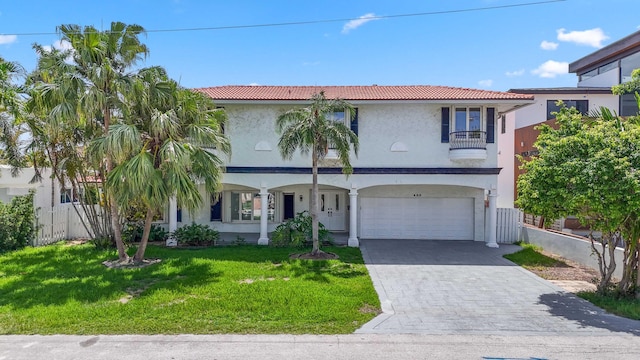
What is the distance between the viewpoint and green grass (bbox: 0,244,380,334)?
6676mm

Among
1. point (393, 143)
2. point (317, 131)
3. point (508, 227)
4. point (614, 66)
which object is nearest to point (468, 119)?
point (393, 143)

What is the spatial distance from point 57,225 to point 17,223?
2130 millimetres

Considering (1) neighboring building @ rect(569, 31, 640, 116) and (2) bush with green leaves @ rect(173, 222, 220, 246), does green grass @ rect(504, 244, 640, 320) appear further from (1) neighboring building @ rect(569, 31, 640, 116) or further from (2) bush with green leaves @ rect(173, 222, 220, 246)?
(1) neighboring building @ rect(569, 31, 640, 116)

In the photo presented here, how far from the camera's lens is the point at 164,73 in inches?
425

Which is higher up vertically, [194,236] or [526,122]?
[526,122]

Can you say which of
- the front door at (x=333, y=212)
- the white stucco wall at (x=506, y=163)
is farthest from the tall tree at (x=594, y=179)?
the white stucco wall at (x=506, y=163)

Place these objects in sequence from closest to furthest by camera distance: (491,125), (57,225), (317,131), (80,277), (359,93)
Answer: (80,277)
(317,131)
(491,125)
(57,225)
(359,93)

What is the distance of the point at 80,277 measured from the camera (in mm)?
9570

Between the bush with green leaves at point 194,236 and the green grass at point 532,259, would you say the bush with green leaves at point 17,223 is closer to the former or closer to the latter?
the bush with green leaves at point 194,236

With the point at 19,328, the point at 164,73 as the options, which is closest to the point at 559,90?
the point at 164,73

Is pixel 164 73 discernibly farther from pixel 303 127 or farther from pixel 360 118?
pixel 360 118

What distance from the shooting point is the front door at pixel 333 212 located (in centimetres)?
1808

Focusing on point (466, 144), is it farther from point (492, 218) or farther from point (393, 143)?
point (492, 218)

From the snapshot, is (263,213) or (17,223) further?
(263,213)
